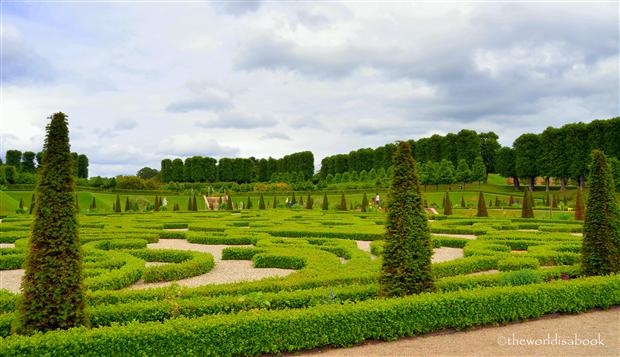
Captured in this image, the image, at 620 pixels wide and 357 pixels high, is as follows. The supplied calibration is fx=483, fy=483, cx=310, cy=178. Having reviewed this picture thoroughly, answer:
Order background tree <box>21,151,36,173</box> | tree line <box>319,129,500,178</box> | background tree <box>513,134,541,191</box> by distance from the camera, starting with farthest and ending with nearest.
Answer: background tree <box>21,151,36,173</box>
tree line <box>319,129,500,178</box>
background tree <box>513,134,541,191</box>

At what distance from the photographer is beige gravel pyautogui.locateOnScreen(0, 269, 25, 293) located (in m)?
9.90

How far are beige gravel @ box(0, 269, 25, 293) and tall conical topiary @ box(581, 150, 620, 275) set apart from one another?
1133cm

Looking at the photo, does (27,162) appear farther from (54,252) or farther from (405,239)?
(405,239)

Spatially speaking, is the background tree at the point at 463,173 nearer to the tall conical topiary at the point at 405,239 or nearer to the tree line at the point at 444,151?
the tree line at the point at 444,151

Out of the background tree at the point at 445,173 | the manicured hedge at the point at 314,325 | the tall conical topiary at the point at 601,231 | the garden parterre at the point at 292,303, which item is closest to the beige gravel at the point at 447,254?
the garden parterre at the point at 292,303

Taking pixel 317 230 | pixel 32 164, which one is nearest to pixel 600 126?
pixel 317 230

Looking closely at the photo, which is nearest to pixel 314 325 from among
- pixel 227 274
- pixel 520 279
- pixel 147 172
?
pixel 520 279

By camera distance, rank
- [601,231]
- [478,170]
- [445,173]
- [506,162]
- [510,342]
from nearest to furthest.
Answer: [510,342] < [601,231] < [445,173] < [478,170] < [506,162]

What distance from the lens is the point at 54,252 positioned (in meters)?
6.22

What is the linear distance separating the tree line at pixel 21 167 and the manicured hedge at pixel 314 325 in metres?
46.8

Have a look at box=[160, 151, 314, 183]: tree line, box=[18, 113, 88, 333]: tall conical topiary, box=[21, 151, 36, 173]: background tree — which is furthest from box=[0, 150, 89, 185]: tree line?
box=[18, 113, 88, 333]: tall conical topiary

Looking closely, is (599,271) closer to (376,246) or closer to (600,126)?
(376,246)

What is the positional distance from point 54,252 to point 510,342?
624 centimetres

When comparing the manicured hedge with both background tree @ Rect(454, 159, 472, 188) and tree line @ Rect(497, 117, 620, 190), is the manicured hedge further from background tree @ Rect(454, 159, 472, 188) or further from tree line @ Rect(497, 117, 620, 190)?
background tree @ Rect(454, 159, 472, 188)
